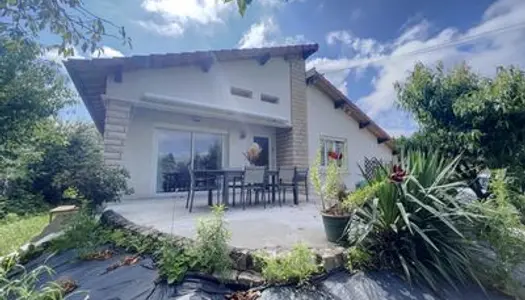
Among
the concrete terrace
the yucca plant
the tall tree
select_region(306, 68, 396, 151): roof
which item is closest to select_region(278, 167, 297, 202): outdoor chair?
the concrete terrace

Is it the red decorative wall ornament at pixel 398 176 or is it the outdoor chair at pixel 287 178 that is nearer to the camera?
the red decorative wall ornament at pixel 398 176

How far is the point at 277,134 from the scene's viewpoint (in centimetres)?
1113

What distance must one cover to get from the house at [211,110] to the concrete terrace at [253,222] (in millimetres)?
1820

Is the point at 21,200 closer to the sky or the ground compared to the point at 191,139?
closer to the ground

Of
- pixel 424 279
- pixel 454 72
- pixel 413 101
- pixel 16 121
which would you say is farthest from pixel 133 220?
pixel 454 72

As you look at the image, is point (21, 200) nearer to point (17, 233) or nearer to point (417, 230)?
point (17, 233)

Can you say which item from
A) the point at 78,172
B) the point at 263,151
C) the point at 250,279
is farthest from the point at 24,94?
the point at 263,151

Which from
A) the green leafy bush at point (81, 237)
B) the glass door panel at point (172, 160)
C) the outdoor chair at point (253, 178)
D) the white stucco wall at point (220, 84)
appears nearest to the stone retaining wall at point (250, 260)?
the green leafy bush at point (81, 237)

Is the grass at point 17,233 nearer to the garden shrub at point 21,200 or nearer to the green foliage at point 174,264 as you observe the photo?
→ the garden shrub at point 21,200

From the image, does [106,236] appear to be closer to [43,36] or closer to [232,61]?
[43,36]

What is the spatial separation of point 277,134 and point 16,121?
7.98 meters

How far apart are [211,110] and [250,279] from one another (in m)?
6.37

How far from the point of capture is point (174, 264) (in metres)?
2.89

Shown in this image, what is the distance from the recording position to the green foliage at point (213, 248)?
286cm
